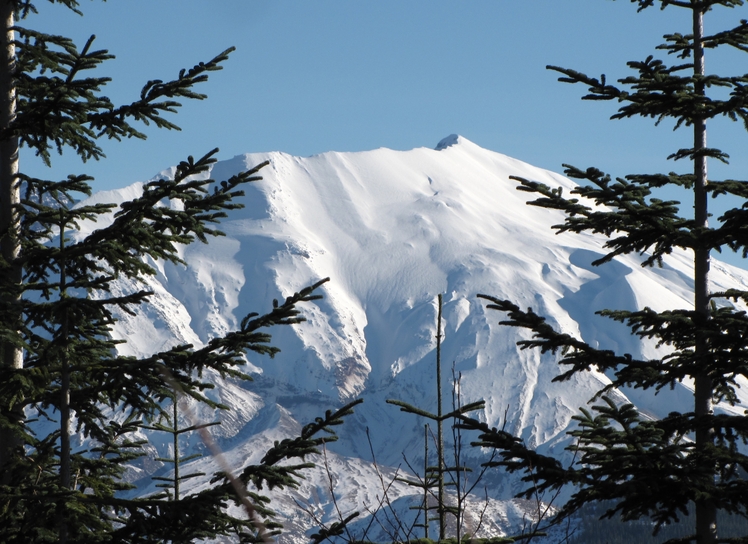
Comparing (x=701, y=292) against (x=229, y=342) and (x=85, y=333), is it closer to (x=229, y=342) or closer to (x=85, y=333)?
(x=229, y=342)

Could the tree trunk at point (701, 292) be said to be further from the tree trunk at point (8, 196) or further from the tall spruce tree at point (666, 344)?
the tree trunk at point (8, 196)

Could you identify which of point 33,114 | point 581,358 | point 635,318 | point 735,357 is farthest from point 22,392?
point 735,357

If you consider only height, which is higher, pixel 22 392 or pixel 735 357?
pixel 22 392

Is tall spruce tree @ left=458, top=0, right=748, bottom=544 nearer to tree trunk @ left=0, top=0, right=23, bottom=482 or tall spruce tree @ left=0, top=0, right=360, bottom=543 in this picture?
tall spruce tree @ left=0, top=0, right=360, bottom=543

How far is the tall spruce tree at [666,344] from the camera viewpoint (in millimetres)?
9414

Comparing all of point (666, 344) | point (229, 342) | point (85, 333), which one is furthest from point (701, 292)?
point (85, 333)

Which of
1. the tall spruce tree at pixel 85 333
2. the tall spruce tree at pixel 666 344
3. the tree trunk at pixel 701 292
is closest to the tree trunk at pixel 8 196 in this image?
the tall spruce tree at pixel 85 333

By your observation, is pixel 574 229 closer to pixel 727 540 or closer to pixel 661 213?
pixel 661 213

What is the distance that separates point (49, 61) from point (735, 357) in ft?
30.9

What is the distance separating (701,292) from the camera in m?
11.1

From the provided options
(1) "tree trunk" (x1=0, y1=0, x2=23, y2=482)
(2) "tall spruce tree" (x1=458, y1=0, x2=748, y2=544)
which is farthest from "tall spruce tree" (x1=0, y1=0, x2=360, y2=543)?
(2) "tall spruce tree" (x1=458, y1=0, x2=748, y2=544)

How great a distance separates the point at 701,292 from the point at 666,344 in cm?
117

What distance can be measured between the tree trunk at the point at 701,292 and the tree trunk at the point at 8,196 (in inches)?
314

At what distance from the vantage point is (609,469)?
9617 millimetres
